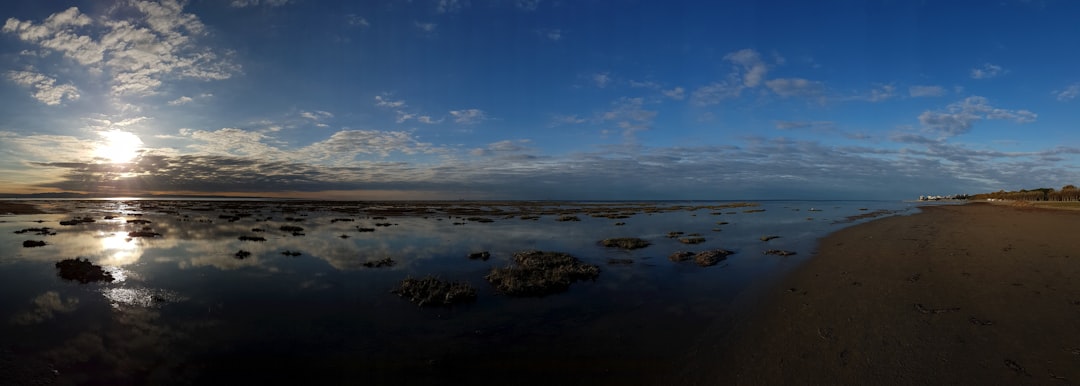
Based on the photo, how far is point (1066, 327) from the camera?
10273 mm

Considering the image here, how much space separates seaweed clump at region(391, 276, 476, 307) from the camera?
13539mm

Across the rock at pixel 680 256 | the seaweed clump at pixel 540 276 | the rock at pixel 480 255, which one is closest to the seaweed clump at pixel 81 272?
the rock at pixel 480 255

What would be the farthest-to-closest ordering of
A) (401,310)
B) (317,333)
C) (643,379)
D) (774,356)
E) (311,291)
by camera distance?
1. (311,291)
2. (401,310)
3. (317,333)
4. (774,356)
5. (643,379)

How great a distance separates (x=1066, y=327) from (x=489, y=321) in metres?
14.2

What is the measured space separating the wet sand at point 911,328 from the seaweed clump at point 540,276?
254 inches

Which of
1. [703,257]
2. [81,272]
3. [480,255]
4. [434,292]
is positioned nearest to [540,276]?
[434,292]

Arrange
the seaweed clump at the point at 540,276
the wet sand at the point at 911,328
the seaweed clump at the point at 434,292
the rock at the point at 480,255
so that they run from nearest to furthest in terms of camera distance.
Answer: the wet sand at the point at 911,328 < the seaweed clump at the point at 434,292 < the seaweed clump at the point at 540,276 < the rock at the point at 480,255

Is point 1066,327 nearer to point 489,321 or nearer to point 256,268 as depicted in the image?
point 489,321

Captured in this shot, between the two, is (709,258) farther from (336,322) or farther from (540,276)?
(336,322)

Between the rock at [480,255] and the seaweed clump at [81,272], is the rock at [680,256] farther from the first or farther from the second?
the seaweed clump at [81,272]

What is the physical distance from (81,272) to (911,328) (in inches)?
1138

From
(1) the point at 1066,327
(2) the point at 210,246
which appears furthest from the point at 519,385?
(2) the point at 210,246

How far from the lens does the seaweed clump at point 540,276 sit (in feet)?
49.6

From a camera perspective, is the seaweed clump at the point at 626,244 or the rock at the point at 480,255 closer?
the rock at the point at 480,255
